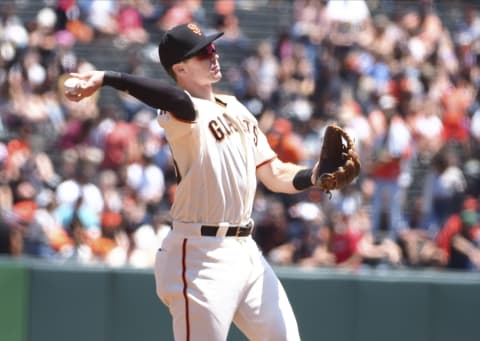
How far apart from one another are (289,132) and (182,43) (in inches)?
305

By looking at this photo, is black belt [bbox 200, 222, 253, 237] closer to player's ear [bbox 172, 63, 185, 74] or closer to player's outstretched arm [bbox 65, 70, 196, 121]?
player's outstretched arm [bbox 65, 70, 196, 121]

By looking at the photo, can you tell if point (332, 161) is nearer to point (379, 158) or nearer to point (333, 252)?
point (333, 252)

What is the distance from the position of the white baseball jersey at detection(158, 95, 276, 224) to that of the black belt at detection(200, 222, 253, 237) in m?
0.03

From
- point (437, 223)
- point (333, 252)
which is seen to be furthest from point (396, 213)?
point (333, 252)

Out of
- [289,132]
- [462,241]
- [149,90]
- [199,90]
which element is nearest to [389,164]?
[289,132]

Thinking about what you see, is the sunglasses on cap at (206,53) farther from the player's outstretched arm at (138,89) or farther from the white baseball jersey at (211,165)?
the player's outstretched arm at (138,89)

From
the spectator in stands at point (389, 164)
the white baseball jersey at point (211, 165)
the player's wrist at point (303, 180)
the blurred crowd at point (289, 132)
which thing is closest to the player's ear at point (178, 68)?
the white baseball jersey at point (211, 165)

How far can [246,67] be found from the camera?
15.3 meters

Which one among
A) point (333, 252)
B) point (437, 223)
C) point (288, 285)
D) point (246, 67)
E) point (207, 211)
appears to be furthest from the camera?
point (246, 67)

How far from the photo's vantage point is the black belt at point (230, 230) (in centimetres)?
585

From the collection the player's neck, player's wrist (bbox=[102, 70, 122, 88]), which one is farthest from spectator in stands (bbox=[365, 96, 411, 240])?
player's wrist (bbox=[102, 70, 122, 88])

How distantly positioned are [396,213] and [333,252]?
6.49 ft

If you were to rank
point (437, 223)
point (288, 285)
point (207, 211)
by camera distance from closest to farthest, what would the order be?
point (207, 211) < point (288, 285) < point (437, 223)

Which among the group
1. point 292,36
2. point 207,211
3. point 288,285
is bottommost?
point 288,285
